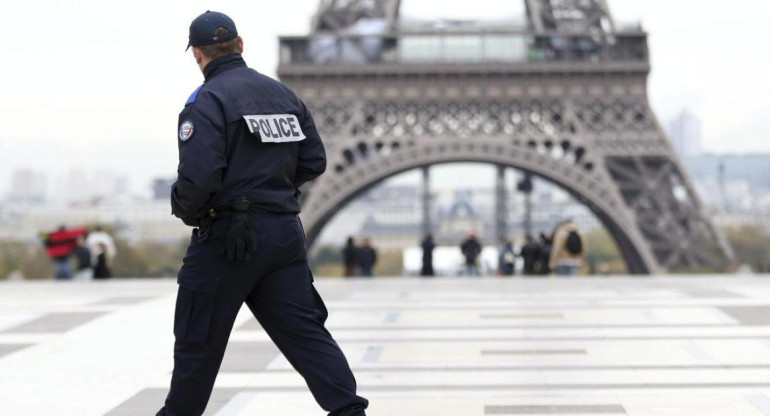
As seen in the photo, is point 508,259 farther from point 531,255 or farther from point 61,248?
point 61,248

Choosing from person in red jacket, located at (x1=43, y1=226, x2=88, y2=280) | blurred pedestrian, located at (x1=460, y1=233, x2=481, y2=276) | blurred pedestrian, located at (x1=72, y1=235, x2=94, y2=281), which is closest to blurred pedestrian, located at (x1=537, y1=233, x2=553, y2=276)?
blurred pedestrian, located at (x1=460, y1=233, x2=481, y2=276)

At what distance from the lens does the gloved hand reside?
5.37 m

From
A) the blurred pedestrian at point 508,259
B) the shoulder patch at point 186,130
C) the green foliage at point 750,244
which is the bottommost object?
the green foliage at point 750,244

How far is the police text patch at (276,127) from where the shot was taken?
5.48 m

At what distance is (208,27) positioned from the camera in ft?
18.5

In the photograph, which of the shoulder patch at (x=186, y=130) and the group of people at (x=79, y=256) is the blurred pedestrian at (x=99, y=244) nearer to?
the group of people at (x=79, y=256)

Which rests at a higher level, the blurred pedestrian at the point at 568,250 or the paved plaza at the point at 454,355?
the blurred pedestrian at the point at 568,250

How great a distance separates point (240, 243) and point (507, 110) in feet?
121

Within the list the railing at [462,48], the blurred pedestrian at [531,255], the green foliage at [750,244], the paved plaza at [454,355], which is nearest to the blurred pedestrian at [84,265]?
the paved plaza at [454,355]

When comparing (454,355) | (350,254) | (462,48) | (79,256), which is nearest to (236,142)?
(454,355)

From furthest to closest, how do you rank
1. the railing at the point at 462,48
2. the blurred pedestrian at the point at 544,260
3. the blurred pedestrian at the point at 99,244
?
the railing at the point at 462,48 < the blurred pedestrian at the point at 544,260 < the blurred pedestrian at the point at 99,244

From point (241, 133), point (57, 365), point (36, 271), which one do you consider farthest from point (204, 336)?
point (36, 271)

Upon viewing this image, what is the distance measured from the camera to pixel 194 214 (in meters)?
5.46

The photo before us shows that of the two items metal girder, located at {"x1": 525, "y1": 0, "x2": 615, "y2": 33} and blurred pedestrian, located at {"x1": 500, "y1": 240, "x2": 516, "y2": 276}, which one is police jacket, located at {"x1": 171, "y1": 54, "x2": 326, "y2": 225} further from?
metal girder, located at {"x1": 525, "y1": 0, "x2": 615, "y2": 33}
